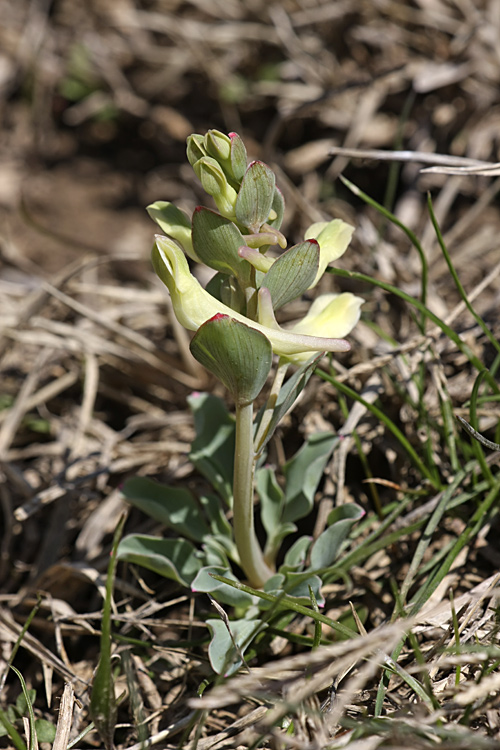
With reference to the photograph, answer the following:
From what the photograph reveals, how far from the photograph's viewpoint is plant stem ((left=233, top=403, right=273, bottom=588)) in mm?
1580

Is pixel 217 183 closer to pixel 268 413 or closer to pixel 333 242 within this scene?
pixel 333 242

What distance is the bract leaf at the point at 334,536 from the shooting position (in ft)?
5.81

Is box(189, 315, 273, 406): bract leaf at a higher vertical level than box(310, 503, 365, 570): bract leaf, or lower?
higher

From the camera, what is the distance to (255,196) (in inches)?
57.0

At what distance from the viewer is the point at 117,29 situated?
448 centimetres

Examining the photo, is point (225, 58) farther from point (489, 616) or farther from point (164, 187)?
point (489, 616)

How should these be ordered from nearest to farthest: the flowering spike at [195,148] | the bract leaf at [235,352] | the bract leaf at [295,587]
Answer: the bract leaf at [235,352], the flowering spike at [195,148], the bract leaf at [295,587]

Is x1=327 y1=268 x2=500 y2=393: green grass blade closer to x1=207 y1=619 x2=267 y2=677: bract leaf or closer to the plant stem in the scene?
the plant stem

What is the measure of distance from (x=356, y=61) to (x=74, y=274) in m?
2.31

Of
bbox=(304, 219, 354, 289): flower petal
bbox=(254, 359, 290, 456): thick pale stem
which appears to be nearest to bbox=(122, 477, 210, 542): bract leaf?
bbox=(254, 359, 290, 456): thick pale stem

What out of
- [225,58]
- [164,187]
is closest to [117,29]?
[225,58]

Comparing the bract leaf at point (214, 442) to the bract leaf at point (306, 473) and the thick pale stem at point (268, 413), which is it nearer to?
the bract leaf at point (306, 473)

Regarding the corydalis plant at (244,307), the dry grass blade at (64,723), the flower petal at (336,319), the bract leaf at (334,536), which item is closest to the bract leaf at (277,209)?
the corydalis plant at (244,307)

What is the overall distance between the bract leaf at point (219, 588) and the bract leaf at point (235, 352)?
1.61 ft
